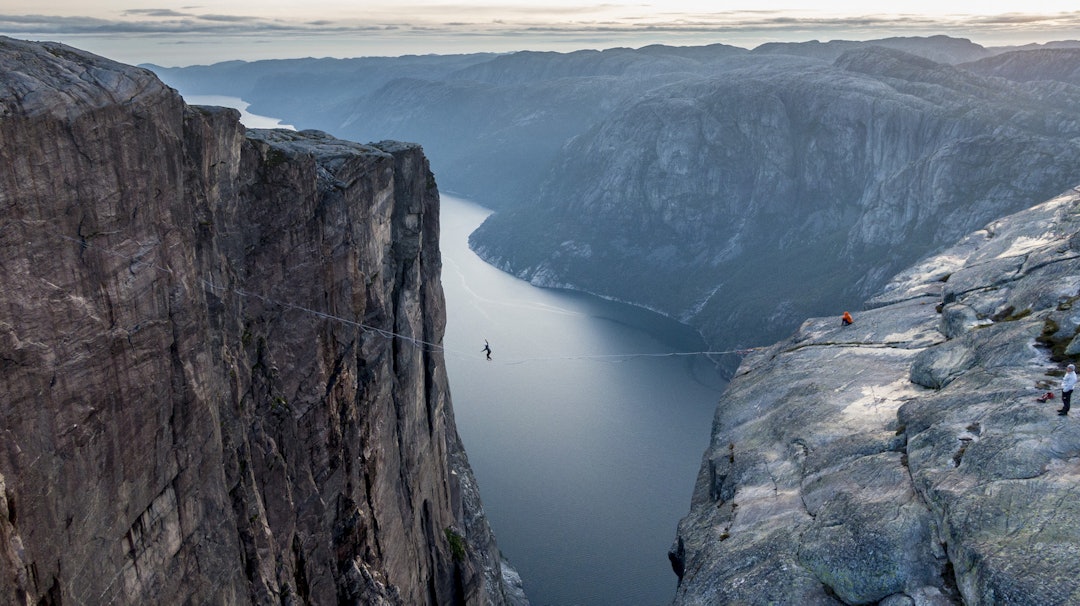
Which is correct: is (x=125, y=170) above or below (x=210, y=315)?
above

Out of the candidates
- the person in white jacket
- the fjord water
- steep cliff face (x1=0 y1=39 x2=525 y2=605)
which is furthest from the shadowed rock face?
the fjord water

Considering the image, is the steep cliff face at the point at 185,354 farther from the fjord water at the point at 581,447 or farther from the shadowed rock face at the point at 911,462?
the fjord water at the point at 581,447

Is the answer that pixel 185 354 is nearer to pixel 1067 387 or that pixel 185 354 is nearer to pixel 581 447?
pixel 1067 387

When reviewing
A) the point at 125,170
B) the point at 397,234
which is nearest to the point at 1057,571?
the point at 125,170

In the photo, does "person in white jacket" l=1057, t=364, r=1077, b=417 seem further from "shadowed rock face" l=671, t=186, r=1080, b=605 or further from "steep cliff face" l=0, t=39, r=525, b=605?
"steep cliff face" l=0, t=39, r=525, b=605

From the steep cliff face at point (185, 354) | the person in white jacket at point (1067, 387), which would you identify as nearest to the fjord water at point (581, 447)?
the steep cliff face at point (185, 354)

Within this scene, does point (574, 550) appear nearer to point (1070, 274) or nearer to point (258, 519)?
point (1070, 274)
